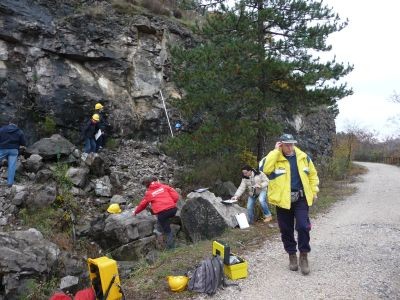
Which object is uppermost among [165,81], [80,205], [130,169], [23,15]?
[23,15]

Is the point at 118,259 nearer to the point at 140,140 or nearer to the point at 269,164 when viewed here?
the point at 269,164

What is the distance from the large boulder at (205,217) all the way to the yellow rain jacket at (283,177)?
11.9 feet

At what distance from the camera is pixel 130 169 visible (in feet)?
49.8

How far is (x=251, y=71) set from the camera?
1202cm

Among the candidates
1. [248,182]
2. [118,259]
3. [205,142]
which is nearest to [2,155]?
[118,259]

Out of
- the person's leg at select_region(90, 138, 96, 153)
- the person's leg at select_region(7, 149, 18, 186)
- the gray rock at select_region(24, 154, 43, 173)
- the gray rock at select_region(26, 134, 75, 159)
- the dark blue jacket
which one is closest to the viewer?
the dark blue jacket

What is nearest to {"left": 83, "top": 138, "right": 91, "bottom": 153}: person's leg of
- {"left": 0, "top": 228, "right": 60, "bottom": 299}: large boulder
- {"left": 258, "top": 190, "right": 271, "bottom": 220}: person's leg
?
{"left": 0, "top": 228, "right": 60, "bottom": 299}: large boulder

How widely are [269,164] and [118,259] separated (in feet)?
17.9

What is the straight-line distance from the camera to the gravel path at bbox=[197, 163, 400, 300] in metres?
5.13

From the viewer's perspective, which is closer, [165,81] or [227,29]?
[227,29]

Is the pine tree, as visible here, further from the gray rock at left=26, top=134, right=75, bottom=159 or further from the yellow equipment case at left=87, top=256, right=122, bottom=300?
the yellow equipment case at left=87, top=256, right=122, bottom=300

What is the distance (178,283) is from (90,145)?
34.3ft

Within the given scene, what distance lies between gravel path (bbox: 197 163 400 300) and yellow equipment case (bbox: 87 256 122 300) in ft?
4.37

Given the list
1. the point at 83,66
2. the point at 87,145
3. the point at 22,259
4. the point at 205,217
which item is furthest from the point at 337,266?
the point at 83,66
